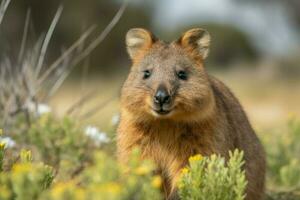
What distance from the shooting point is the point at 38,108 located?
28.6ft

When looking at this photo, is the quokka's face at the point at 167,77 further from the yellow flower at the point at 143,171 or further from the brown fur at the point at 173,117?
the yellow flower at the point at 143,171

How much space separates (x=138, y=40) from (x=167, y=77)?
0.78 meters

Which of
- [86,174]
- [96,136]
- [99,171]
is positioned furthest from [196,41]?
[99,171]

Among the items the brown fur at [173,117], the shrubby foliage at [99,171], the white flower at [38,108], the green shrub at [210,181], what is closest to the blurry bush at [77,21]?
the white flower at [38,108]

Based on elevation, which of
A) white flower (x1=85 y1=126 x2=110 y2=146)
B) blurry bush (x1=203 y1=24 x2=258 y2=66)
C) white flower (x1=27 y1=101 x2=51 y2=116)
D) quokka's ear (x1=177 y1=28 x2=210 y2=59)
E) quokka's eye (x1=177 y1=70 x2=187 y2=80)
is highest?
quokka's ear (x1=177 y1=28 x2=210 y2=59)

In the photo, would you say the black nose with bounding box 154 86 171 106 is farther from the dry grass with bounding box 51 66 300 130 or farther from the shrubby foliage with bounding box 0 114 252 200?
the dry grass with bounding box 51 66 300 130

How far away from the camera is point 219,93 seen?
7.33m

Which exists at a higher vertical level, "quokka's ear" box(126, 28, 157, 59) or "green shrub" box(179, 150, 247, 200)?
"quokka's ear" box(126, 28, 157, 59)

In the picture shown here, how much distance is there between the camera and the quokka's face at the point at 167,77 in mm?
6289

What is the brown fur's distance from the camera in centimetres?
643

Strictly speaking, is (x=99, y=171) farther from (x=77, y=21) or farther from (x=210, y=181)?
(x=77, y=21)

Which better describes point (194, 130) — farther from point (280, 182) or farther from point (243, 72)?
point (243, 72)

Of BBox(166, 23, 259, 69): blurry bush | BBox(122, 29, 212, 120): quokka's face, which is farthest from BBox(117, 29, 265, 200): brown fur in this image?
BBox(166, 23, 259, 69): blurry bush

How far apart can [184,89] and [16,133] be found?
9.34ft
